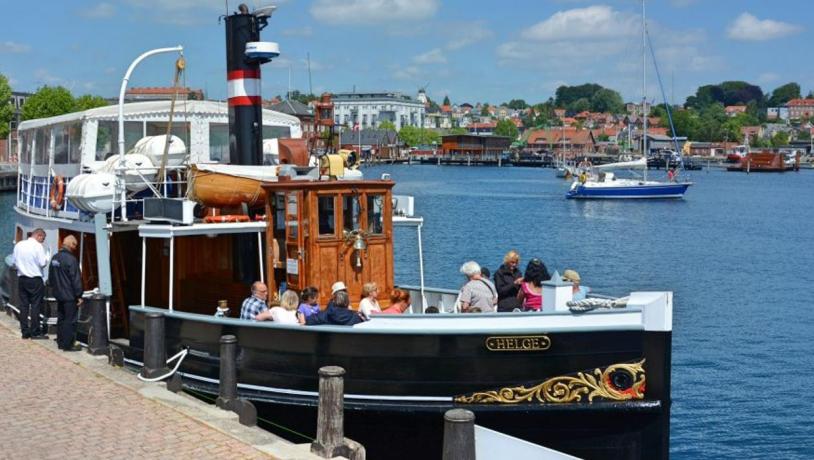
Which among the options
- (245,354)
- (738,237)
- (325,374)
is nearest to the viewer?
(325,374)

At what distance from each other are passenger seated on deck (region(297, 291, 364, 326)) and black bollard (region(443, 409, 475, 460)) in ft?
10.4

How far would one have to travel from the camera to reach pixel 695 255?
47.4 m

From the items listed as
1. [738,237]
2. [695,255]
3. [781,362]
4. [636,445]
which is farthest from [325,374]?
[738,237]

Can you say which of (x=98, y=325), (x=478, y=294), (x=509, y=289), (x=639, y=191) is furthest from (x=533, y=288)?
(x=639, y=191)

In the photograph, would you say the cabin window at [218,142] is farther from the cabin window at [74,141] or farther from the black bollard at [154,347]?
the black bollard at [154,347]

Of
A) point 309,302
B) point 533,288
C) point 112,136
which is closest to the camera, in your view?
point 309,302

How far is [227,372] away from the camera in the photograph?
11414mm

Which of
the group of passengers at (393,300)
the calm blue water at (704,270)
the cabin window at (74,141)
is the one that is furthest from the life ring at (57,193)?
the calm blue water at (704,270)

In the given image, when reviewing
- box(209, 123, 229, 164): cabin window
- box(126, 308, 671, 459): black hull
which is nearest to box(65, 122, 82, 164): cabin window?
box(209, 123, 229, 164): cabin window

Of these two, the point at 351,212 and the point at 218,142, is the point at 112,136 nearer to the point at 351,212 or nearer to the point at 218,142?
the point at 218,142

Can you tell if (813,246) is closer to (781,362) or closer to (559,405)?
(781,362)

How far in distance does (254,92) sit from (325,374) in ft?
20.5

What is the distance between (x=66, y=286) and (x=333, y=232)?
408 centimetres

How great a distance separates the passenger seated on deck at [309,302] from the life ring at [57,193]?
6.41 meters
